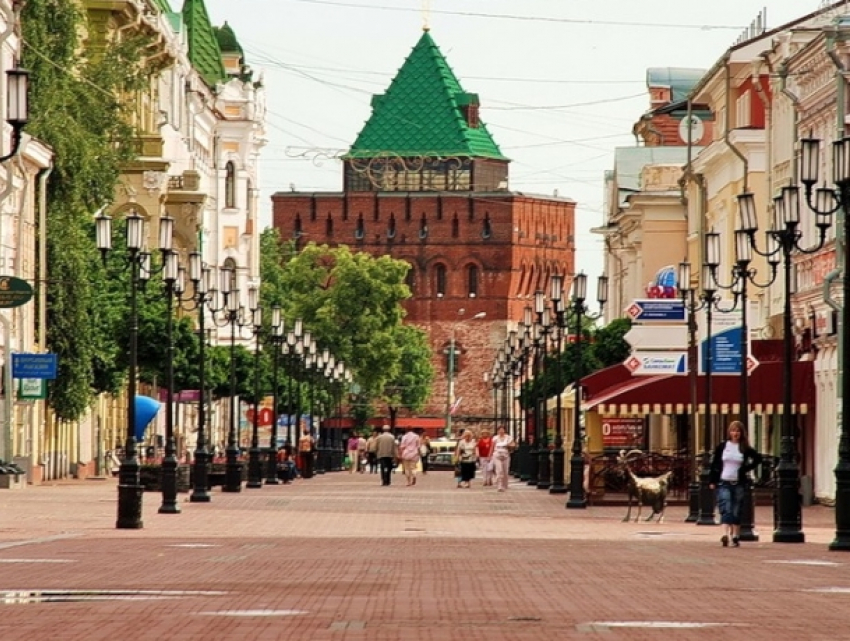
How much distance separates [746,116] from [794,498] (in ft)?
120

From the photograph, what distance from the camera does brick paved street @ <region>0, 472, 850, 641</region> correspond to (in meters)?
16.6

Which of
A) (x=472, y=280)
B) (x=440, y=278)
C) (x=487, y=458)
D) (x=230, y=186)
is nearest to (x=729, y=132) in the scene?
(x=487, y=458)

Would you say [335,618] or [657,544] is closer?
[335,618]

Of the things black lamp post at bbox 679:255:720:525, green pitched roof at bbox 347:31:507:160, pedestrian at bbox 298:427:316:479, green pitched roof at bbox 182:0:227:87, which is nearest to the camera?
black lamp post at bbox 679:255:720:525

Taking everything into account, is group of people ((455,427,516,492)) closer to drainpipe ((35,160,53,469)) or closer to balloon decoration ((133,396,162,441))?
balloon decoration ((133,396,162,441))

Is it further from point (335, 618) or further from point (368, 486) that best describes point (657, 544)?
point (368, 486)

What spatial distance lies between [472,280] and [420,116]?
13709mm

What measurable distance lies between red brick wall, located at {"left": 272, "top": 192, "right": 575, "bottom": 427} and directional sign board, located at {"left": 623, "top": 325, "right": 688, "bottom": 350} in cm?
14070

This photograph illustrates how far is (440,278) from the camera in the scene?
19250cm

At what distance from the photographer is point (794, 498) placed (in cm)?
3269

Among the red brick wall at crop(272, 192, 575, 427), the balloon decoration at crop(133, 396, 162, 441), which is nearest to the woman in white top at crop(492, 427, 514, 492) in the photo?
the balloon decoration at crop(133, 396, 162, 441)

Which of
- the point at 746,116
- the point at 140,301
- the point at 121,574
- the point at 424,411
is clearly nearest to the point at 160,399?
the point at 140,301

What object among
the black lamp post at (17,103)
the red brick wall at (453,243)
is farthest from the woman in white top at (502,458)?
the red brick wall at (453,243)

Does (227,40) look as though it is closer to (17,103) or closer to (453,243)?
(453,243)
